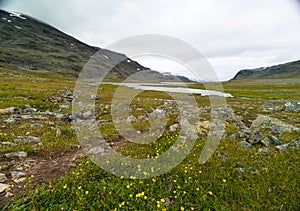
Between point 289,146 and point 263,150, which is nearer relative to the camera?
point 263,150

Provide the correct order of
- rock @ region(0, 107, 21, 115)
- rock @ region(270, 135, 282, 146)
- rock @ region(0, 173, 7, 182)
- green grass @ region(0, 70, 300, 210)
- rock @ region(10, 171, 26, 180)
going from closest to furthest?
green grass @ region(0, 70, 300, 210) < rock @ region(0, 173, 7, 182) < rock @ region(10, 171, 26, 180) < rock @ region(270, 135, 282, 146) < rock @ region(0, 107, 21, 115)

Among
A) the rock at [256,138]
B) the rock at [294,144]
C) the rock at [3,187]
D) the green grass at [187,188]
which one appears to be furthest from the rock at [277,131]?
the rock at [3,187]

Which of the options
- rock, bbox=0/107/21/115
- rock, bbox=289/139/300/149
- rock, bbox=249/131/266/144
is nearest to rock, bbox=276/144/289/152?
rock, bbox=289/139/300/149

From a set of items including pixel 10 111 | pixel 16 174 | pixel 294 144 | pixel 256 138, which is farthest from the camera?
pixel 10 111

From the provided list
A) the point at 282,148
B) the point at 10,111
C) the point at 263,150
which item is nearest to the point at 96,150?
the point at 263,150

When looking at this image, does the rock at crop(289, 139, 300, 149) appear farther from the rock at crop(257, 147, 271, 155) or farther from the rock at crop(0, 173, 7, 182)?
the rock at crop(0, 173, 7, 182)

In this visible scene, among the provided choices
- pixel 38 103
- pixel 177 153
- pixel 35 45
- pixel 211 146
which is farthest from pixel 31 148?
pixel 35 45

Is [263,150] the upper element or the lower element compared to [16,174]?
lower

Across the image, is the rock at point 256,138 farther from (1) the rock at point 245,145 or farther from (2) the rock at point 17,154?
(2) the rock at point 17,154

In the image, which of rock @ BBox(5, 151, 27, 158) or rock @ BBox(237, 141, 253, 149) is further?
rock @ BBox(237, 141, 253, 149)

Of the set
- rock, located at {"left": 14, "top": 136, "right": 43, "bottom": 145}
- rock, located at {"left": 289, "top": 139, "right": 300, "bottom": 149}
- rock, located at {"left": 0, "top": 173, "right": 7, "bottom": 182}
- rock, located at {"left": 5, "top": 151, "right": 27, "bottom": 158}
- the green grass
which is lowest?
the green grass

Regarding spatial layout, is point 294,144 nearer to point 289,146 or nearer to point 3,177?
point 289,146

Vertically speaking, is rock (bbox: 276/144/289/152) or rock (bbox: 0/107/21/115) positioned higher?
rock (bbox: 0/107/21/115)

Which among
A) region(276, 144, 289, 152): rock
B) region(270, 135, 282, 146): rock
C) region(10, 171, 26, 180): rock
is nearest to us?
region(10, 171, 26, 180): rock
